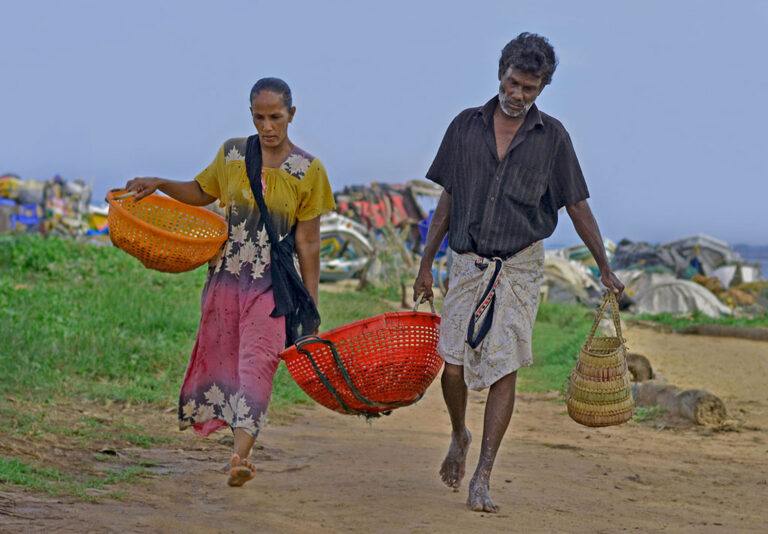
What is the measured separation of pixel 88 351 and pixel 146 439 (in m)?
2.26

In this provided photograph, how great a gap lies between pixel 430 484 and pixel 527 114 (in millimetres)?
1871

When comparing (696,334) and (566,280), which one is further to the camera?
Result: (566,280)

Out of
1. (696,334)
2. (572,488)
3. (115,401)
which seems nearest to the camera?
(572,488)

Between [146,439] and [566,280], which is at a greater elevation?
[566,280]

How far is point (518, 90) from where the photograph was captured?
4180 mm

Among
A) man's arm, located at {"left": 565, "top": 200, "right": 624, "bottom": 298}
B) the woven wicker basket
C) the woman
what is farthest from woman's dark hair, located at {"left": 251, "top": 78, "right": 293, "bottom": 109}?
the woven wicker basket

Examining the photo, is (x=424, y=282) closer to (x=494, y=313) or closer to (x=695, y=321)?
(x=494, y=313)

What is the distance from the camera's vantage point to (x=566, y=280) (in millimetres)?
19234

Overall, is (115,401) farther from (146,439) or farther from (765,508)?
(765,508)

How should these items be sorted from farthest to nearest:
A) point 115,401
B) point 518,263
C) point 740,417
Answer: point 740,417 → point 115,401 → point 518,263

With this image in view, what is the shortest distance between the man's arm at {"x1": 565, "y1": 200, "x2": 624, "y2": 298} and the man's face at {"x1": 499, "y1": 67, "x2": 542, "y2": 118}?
52 centimetres

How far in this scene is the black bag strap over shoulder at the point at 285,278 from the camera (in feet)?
14.3

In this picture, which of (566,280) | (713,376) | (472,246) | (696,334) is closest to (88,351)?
(472,246)

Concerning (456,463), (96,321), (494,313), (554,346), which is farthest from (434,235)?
(554,346)
